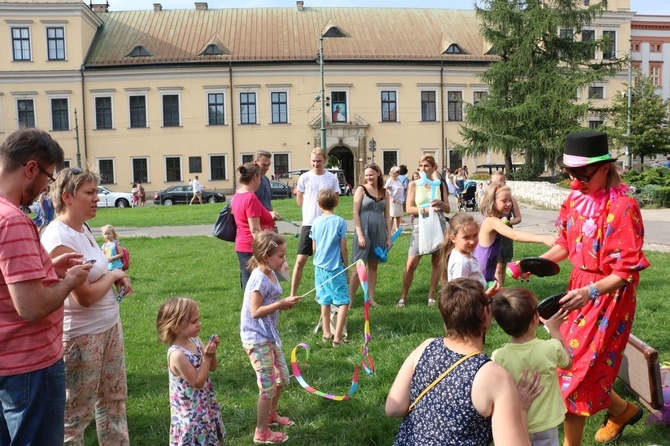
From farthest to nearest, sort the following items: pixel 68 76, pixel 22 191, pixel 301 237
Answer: pixel 68 76 → pixel 301 237 → pixel 22 191

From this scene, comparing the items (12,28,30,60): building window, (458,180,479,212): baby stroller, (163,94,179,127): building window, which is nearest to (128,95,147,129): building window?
(163,94,179,127): building window

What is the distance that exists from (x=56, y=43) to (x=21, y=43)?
2375 mm

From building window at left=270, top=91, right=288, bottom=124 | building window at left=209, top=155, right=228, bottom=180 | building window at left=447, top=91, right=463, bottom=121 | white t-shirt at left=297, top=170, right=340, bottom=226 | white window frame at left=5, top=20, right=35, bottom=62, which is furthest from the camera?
building window at left=447, top=91, right=463, bottom=121

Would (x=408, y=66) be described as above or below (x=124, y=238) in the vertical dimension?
above

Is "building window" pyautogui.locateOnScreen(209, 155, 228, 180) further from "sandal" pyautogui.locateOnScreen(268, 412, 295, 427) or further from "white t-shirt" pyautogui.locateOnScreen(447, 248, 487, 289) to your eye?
"sandal" pyautogui.locateOnScreen(268, 412, 295, 427)

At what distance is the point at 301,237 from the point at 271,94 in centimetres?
4104

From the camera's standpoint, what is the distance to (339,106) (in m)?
48.5

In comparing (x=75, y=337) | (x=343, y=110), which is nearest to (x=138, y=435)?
(x=75, y=337)

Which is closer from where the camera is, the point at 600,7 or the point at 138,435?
the point at 138,435

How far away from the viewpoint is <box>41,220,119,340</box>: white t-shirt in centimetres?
370

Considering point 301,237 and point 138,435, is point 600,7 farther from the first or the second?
point 138,435

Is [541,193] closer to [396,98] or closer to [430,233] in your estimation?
[430,233]

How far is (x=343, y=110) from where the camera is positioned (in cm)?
4853

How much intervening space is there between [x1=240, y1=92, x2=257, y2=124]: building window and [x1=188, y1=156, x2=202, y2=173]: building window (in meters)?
4.19
